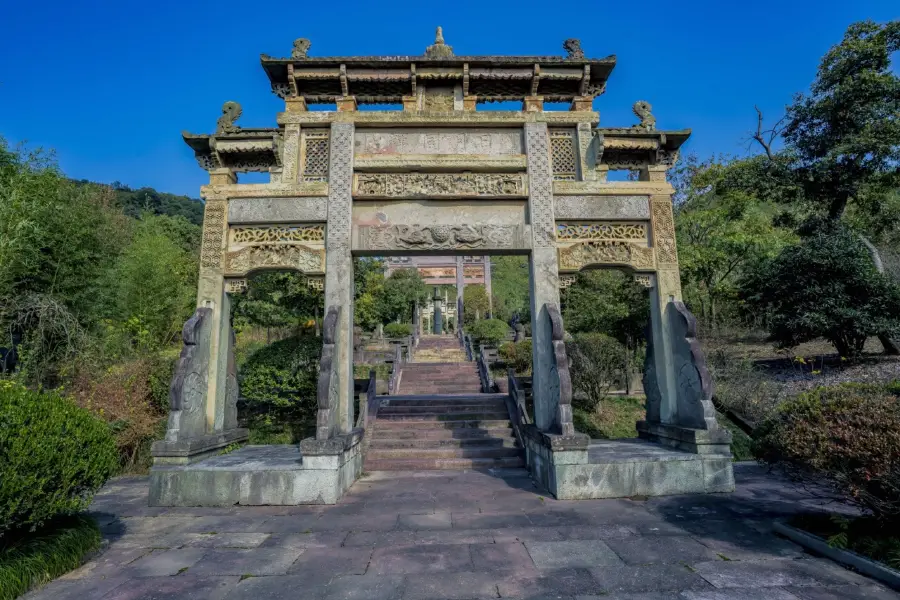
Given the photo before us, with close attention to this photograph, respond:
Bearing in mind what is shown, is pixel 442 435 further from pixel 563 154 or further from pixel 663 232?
pixel 563 154

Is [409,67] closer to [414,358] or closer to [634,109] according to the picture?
[634,109]

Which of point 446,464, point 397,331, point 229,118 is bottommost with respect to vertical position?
point 446,464

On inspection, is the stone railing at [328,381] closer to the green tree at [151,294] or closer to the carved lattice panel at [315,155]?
the carved lattice panel at [315,155]

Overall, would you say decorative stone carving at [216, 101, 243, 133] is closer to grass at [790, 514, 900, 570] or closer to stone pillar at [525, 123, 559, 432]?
stone pillar at [525, 123, 559, 432]

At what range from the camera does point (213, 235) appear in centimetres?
741

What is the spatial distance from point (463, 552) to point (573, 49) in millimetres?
7962

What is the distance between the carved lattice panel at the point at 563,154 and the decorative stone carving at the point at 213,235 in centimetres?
553

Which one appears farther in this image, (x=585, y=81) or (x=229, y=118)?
(x=585, y=81)

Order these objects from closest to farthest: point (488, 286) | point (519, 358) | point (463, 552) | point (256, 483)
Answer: point (463, 552), point (256, 483), point (519, 358), point (488, 286)

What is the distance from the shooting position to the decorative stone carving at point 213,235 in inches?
289

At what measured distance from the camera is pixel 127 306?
14.2 meters

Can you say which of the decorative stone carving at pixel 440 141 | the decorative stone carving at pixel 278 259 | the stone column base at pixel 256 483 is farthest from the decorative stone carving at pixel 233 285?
the decorative stone carving at pixel 440 141

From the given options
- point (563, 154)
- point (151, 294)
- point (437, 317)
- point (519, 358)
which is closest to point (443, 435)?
point (563, 154)

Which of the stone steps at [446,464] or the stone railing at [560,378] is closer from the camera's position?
the stone railing at [560,378]
